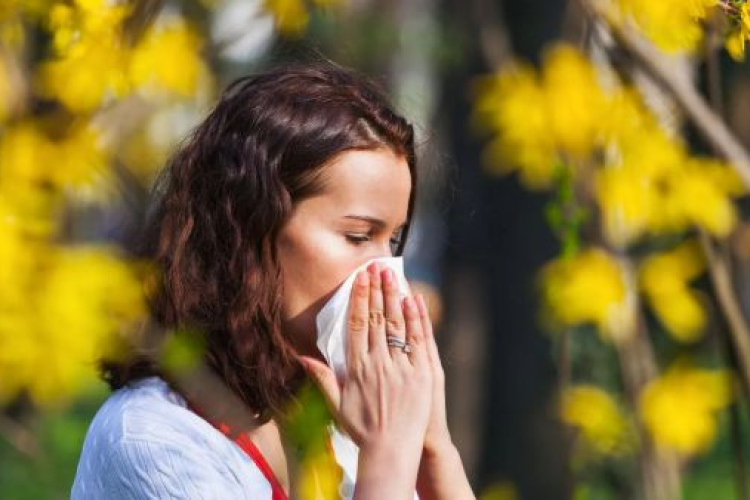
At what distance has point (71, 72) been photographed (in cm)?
296

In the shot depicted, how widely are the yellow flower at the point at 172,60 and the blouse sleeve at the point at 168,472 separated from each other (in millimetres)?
1427

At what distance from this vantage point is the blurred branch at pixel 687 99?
3.50 meters

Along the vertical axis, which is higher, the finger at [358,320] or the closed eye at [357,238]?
the closed eye at [357,238]

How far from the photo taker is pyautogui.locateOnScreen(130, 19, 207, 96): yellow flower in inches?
140

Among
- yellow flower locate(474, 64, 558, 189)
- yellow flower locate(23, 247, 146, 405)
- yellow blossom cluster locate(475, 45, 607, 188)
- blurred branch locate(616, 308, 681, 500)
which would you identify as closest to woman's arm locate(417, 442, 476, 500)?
yellow flower locate(23, 247, 146, 405)

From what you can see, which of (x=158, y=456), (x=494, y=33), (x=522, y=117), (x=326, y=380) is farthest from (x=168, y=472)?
(x=494, y=33)

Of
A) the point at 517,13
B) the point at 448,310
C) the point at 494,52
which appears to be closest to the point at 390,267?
the point at 494,52

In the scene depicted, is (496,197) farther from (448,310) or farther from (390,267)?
(390,267)

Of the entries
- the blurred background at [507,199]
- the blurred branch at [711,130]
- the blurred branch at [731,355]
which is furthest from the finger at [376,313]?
the blurred branch at [731,355]

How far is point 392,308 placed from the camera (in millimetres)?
2252

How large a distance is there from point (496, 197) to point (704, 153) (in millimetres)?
2028

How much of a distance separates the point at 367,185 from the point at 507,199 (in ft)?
12.2

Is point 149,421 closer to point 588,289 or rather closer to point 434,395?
point 434,395

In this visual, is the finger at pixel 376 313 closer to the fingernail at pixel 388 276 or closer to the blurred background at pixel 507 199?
the fingernail at pixel 388 276
